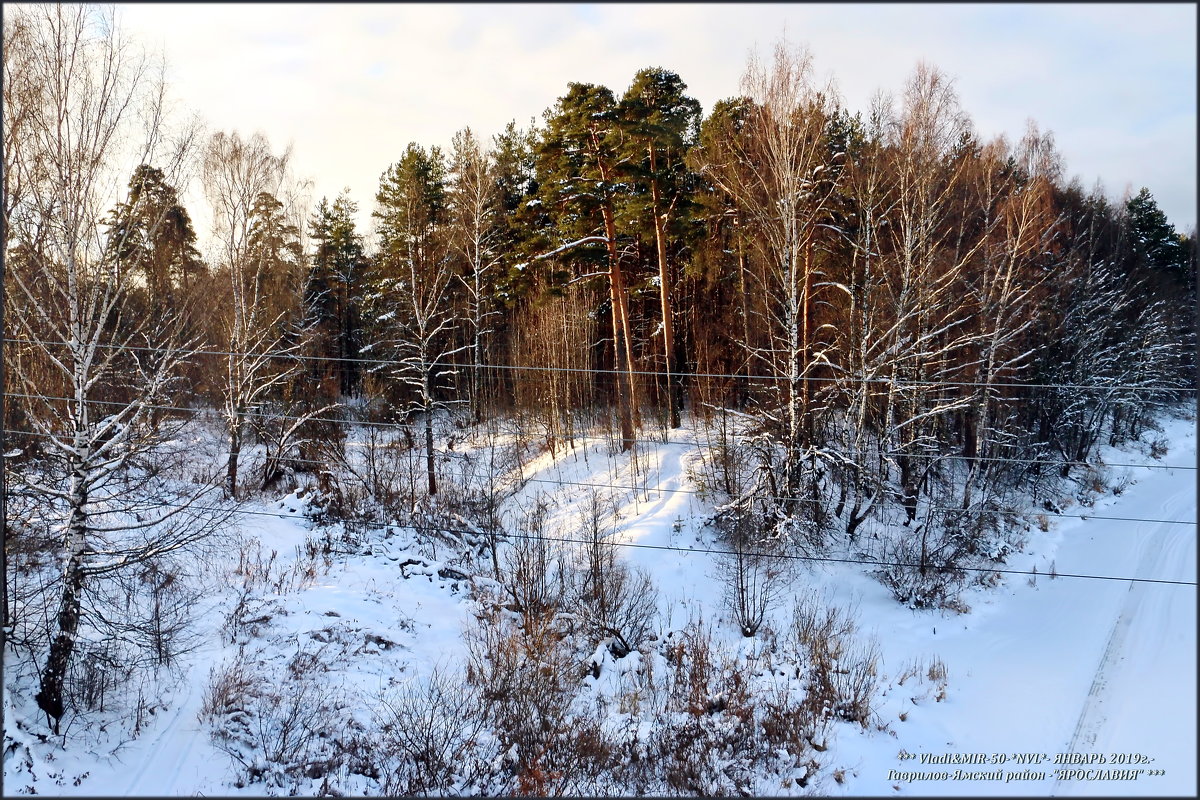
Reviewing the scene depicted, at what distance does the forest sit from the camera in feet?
27.9

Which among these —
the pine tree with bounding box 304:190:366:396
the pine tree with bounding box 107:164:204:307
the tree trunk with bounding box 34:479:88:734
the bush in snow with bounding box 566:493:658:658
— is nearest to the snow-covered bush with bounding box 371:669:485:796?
the bush in snow with bounding box 566:493:658:658

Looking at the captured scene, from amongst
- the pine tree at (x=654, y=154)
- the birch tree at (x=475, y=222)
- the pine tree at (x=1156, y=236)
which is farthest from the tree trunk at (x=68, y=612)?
the pine tree at (x=1156, y=236)

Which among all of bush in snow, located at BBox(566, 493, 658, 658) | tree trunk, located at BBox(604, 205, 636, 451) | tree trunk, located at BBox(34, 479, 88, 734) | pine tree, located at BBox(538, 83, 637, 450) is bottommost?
bush in snow, located at BBox(566, 493, 658, 658)

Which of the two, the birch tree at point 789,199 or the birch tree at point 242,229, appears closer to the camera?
the birch tree at point 789,199

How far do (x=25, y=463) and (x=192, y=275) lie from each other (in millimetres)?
13600

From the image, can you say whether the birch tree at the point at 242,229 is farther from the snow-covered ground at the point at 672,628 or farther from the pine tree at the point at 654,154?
the pine tree at the point at 654,154

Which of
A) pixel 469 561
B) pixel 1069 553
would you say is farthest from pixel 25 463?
pixel 1069 553

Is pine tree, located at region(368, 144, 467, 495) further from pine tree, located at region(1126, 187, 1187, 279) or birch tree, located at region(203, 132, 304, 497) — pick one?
pine tree, located at region(1126, 187, 1187, 279)

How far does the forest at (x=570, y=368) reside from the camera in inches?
335

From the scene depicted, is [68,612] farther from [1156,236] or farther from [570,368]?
[1156,236]

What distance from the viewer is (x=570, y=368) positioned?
17000mm

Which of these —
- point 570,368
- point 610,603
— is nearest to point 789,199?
point 570,368

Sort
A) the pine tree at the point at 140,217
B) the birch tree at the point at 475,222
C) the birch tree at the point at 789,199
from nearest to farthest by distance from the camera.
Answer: the pine tree at the point at 140,217
the birch tree at the point at 789,199
the birch tree at the point at 475,222

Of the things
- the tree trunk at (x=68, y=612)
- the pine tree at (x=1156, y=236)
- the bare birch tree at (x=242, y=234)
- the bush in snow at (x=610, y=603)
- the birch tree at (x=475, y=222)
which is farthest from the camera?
the pine tree at (x=1156, y=236)
